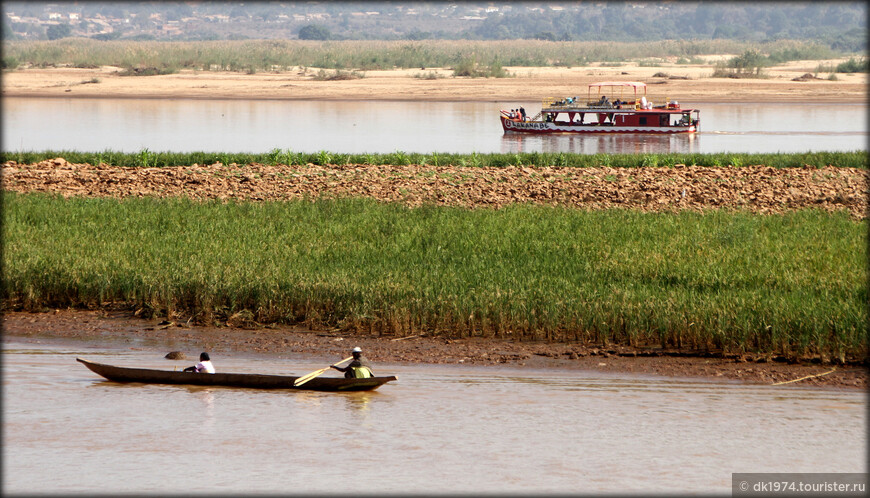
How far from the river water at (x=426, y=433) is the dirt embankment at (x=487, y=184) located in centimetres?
1121

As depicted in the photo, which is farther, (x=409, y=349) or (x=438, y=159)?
(x=438, y=159)

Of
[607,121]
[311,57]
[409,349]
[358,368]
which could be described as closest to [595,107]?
[607,121]

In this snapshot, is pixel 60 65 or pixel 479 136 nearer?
pixel 479 136

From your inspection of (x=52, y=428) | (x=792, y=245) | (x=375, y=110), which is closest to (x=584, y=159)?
(x=792, y=245)

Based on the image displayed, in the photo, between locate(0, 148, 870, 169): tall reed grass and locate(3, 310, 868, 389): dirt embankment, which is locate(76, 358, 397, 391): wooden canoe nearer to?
locate(3, 310, 868, 389): dirt embankment

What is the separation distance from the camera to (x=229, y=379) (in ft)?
39.5

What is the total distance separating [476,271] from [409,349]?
271cm

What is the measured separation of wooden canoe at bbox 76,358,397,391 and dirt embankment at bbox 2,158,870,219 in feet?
37.8

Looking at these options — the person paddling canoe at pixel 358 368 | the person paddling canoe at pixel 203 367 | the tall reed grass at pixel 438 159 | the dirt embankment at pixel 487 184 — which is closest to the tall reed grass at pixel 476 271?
the dirt embankment at pixel 487 184

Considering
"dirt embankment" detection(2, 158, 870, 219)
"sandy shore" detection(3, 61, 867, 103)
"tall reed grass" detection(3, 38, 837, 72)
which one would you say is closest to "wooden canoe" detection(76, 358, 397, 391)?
"dirt embankment" detection(2, 158, 870, 219)

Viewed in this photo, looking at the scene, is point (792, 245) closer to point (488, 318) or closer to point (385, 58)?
point (488, 318)

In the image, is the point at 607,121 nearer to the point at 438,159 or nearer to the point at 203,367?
the point at 438,159

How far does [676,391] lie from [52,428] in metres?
7.56

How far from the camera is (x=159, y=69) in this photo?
84688 millimetres
